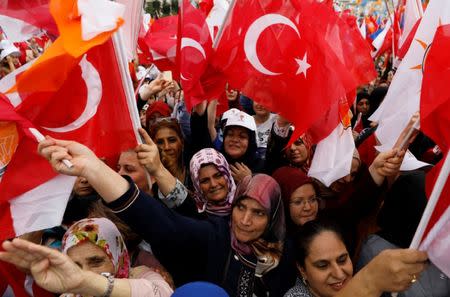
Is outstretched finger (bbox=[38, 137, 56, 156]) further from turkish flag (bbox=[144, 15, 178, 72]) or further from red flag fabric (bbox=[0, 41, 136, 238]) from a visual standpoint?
turkish flag (bbox=[144, 15, 178, 72])

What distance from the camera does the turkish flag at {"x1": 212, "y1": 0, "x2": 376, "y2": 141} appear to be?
2.81 m

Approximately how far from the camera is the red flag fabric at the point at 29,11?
2.10 m

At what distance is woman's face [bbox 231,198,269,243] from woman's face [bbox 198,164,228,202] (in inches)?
23.8

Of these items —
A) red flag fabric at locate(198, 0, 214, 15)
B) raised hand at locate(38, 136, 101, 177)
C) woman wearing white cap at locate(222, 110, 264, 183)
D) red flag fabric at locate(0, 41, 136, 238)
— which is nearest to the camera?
raised hand at locate(38, 136, 101, 177)

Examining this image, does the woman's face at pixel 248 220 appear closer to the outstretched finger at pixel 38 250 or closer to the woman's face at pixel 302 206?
the woman's face at pixel 302 206

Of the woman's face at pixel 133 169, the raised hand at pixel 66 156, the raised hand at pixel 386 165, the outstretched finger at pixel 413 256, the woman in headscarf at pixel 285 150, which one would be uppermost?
the raised hand at pixel 66 156

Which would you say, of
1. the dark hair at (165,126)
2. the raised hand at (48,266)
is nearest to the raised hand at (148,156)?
the raised hand at (48,266)

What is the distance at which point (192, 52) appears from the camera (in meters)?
3.23

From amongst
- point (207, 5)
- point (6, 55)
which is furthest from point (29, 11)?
point (6, 55)

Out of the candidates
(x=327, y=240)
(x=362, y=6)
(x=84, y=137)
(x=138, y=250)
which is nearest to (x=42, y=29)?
(x=84, y=137)

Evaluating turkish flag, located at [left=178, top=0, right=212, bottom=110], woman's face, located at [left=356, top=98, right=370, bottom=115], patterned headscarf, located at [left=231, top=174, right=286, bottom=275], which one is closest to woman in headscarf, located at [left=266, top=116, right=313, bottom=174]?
turkish flag, located at [left=178, top=0, right=212, bottom=110]

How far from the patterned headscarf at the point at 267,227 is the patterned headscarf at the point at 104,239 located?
1.61 ft

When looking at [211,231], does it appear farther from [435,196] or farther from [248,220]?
[435,196]

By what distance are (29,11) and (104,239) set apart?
1.07 meters
